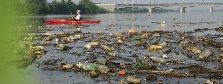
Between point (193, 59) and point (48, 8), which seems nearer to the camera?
point (193, 59)

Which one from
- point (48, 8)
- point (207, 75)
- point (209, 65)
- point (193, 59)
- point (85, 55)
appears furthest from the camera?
point (48, 8)

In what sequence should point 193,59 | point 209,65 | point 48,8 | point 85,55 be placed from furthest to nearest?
point 48,8 → point 85,55 → point 193,59 → point 209,65

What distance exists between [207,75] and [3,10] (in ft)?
39.4

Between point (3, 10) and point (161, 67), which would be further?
point (161, 67)

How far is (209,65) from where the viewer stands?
14.1 m

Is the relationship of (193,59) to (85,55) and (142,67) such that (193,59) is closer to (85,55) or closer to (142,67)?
(142,67)

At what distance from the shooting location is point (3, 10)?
0.91 m

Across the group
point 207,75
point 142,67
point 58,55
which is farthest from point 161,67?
point 58,55

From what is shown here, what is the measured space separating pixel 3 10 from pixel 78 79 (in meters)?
10.7

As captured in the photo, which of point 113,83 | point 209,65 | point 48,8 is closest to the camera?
point 113,83

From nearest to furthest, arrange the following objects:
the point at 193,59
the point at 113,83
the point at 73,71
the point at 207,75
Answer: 1. the point at 113,83
2. the point at 207,75
3. the point at 73,71
4. the point at 193,59

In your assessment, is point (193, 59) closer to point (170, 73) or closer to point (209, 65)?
point (209, 65)

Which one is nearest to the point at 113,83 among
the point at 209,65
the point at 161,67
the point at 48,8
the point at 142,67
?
the point at 142,67

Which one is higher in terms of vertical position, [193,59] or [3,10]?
[3,10]
